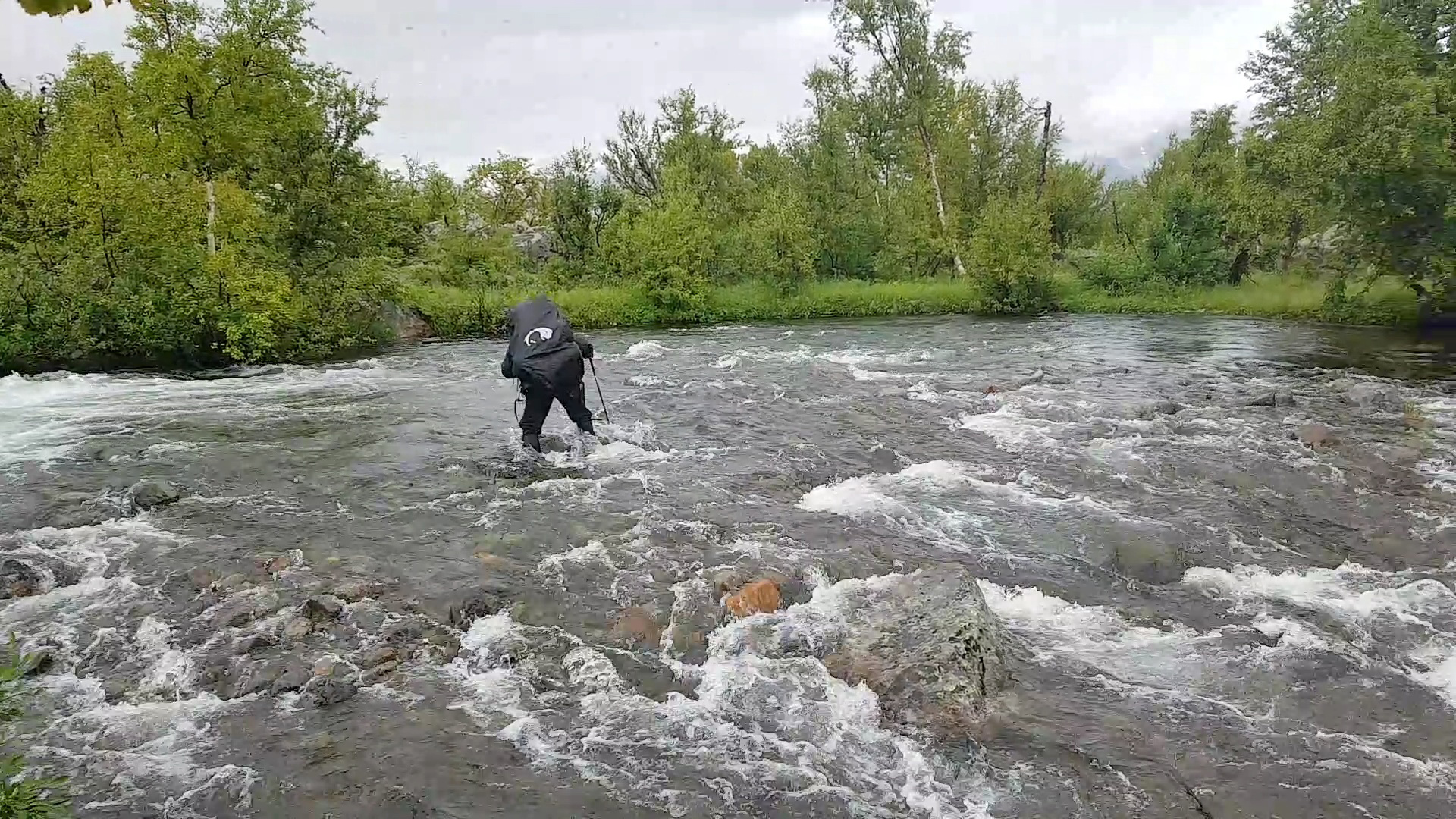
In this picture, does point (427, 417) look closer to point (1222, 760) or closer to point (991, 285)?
point (1222, 760)

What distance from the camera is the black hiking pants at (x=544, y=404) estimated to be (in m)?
12.1

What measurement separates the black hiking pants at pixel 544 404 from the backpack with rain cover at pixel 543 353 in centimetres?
9

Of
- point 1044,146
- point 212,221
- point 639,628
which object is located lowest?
point 639,628

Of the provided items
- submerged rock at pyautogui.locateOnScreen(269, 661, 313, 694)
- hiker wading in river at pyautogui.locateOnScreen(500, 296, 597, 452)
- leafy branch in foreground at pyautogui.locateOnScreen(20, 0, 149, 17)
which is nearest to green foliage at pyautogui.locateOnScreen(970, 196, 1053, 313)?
hiker wading in river at pyautogui.locateOnScreen(500, 296, 597, 452)

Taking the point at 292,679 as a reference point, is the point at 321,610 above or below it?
above

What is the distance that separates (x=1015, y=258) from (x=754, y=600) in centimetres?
3287

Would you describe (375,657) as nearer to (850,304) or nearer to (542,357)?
(542,357)

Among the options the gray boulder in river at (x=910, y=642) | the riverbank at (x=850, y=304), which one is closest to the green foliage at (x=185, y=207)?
the riverbank at (x=850, y=304)

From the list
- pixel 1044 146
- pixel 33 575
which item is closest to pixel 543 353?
pixel 33 575

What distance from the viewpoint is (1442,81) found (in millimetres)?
23203

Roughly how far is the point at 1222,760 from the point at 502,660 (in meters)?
5.33

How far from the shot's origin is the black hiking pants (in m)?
12.1

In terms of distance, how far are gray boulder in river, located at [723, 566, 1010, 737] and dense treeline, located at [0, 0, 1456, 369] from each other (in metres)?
17.4

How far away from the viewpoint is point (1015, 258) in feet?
122
